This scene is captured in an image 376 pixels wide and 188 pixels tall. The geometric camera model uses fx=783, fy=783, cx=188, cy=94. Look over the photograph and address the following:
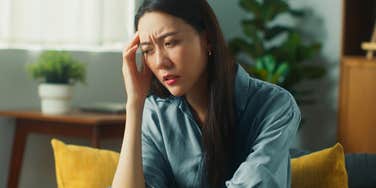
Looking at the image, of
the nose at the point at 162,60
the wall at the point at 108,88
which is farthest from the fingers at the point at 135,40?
the wall at the point at 108,88

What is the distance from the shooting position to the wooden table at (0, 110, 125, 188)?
334 cm

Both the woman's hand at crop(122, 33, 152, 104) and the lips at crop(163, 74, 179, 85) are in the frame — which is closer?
the lips at crop(163, 74, 179, 85)

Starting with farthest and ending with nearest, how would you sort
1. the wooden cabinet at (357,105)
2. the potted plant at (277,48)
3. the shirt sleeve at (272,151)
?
1. the potted plant at (277,48)
2. the wooden cabinet at (357,105)
3. the shirt sleeve at (272,151)

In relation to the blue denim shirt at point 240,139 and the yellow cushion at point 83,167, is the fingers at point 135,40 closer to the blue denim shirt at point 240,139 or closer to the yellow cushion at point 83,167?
the blue denim shirt at point 240,139

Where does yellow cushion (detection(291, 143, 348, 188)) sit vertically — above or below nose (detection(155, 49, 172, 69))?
below

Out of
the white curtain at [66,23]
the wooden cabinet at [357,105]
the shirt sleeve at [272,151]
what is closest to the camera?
the shirt sleeve at [272,151]

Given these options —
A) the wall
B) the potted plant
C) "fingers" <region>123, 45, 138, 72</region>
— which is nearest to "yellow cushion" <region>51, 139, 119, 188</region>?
"fingers" <region>123, 45, 138, 72</region>

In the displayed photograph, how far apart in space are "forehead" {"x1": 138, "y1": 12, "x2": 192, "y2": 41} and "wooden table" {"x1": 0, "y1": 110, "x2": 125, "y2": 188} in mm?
1506

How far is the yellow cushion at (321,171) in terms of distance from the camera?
203 centimetres

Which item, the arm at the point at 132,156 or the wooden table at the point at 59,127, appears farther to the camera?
the wooden table at the point at 59,127

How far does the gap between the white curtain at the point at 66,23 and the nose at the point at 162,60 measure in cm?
188

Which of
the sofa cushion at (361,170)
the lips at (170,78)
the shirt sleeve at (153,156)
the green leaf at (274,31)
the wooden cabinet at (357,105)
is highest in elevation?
the lips at (170,78)

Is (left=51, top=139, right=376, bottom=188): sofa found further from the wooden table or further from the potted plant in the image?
the potted plant

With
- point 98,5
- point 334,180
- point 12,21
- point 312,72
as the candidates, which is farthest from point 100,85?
point 334,180
